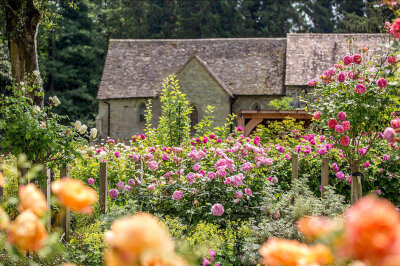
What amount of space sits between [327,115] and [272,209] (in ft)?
4.34

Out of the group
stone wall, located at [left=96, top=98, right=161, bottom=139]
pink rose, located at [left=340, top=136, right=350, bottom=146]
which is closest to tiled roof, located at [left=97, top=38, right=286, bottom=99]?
stone wall, located at [left=96, top=98, right=161, bottom=139]

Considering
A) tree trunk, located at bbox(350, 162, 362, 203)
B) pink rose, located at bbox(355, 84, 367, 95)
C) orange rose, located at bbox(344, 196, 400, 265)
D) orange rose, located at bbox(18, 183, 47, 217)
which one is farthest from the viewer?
tree trunk, located at bbox(350, 162, 362, 203)

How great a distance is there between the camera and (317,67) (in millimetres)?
23594

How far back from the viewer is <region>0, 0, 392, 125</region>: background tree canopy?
31234 millimetres

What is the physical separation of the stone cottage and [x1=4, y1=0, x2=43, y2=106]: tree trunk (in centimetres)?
1572

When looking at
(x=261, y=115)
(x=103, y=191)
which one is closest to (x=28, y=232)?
(x=103, y=191)

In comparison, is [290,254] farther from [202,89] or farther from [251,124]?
[202,89]

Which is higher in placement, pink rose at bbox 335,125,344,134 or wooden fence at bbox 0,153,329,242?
pink rose at bbox 335,125,344,134

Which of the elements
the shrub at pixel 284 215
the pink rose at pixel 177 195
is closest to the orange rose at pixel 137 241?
the shrub at pixel 284 215

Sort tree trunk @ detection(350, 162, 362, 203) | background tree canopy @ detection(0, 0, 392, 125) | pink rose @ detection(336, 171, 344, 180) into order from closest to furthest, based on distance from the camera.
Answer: tree trunk @ detection(350, 162, 362, 203)
pink rose @ detection(336, 171, 344, 180)
background tree canopy @ detection(0, 0, 392, 125)

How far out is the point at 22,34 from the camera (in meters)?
7.29

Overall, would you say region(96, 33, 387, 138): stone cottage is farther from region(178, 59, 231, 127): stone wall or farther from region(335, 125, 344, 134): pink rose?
region(335, 125, 344, 134): pink rose

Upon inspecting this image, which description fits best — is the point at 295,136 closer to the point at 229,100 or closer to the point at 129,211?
the point at 129,211

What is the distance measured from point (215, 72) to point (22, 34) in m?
18.3
